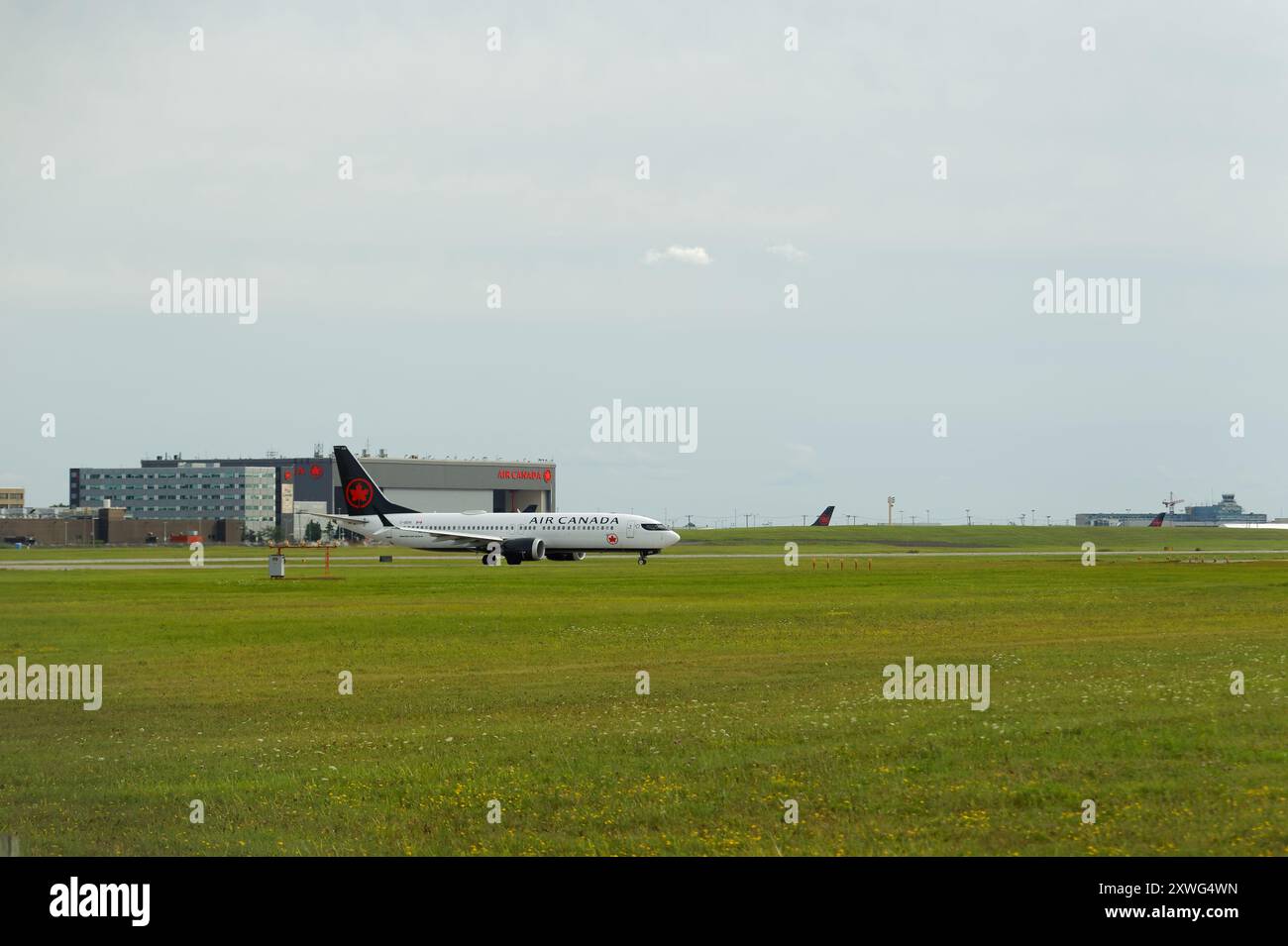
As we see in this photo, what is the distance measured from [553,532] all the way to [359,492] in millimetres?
19998

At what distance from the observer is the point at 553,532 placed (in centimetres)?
9844

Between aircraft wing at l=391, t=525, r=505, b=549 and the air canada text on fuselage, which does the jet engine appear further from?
aircraft wing at l=391, t=525, r=505, b=549

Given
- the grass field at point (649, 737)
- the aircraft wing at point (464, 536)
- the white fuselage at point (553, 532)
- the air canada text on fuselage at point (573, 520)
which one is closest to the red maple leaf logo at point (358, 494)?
the white fuselage at point (553, 532)

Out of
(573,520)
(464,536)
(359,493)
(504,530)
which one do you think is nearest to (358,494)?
(359,493)

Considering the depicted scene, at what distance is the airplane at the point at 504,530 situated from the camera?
96.2m

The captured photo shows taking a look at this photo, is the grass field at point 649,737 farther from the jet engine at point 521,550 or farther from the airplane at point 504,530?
the airplane at point 504,530

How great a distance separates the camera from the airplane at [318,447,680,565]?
96250 mm

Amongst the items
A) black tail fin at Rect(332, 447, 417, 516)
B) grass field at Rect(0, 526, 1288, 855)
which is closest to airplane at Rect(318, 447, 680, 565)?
black tail fin at Rect(332, 447, 417, 516)

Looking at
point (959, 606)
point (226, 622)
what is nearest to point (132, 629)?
point (226, 622)

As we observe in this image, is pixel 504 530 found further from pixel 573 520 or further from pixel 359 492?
pixel 359 492

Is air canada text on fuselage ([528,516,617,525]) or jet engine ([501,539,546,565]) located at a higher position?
air canada text on fuselage ([528,516,617,525])
